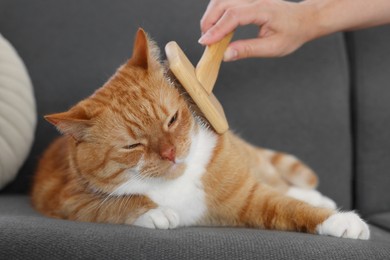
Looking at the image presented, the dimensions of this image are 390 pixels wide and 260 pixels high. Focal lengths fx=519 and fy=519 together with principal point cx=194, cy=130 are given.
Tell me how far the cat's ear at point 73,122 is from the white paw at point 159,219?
0.28 m

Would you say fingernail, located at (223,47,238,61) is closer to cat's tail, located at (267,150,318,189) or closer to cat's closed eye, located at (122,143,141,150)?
cat's closed eye, located at (122,143,141,150)

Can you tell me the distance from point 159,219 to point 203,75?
396mm

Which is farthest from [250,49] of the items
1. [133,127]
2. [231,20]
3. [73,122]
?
[73,122]

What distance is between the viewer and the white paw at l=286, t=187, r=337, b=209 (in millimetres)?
1797

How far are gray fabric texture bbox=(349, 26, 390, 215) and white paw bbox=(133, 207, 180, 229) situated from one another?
3.20 ft

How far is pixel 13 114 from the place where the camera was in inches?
67.1

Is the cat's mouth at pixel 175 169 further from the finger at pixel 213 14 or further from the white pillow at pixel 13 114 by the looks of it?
the white pillow at pixel 13 114

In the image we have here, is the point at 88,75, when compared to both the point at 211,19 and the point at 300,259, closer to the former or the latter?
the point at 211,19

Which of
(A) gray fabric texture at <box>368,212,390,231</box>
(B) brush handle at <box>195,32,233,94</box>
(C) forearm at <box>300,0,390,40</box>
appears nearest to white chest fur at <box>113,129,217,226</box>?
(B) brush handle at <box>195,32,233,94</box>

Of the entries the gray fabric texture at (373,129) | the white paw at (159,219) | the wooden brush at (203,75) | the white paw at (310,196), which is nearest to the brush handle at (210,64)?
the wooden brush at (203,75)

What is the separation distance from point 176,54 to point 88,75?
81cm

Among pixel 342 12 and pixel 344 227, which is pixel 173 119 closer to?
pixel 344 227

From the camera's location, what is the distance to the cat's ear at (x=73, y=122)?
1274 mm

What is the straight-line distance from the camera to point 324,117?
203cm
